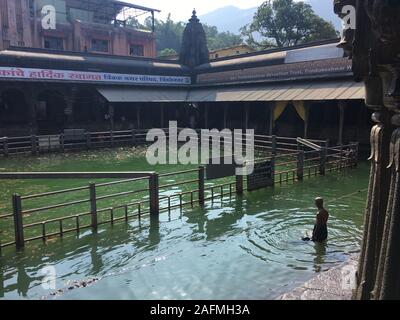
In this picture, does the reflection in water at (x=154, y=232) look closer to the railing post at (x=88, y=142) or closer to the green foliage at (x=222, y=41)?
the railing post at (x=88, y=142)

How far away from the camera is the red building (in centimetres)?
3491

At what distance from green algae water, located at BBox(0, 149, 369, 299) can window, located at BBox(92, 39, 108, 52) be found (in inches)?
1286

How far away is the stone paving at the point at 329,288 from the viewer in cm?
490

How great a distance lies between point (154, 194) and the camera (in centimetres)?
988

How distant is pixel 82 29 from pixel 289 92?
86.4 feet

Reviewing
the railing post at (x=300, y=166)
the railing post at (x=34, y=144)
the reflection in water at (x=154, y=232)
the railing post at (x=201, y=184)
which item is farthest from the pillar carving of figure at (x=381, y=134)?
the railing post at (x=34, y=144)

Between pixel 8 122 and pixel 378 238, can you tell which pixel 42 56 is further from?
pixel 378 238

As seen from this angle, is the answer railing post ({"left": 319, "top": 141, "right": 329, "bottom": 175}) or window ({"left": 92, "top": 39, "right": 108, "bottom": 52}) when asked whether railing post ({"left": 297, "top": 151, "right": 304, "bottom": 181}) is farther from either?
window ({"left": 92, "top": 39, "right": 108, "bottom": 52})

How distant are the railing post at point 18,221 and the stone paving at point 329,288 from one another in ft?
17.3

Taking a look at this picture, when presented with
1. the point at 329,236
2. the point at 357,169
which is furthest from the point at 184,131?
the point at 329,236

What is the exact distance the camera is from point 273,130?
881 inches

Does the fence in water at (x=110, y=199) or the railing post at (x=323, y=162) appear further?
the railing post at (x=323, y=162)

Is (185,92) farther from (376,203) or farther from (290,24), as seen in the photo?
(376,203)
